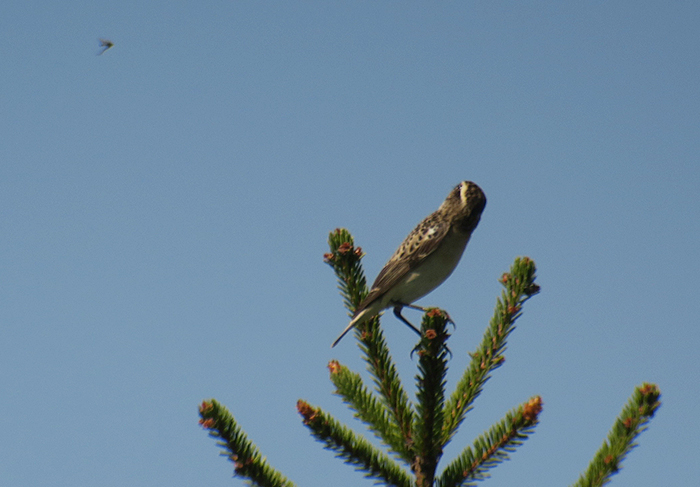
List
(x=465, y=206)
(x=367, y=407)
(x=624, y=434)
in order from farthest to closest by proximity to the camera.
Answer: (x=465, y=206) < (x=367, y=407) < (x=624, y=434)

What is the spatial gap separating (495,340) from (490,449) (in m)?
0.88

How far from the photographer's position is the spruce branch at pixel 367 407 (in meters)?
4.36

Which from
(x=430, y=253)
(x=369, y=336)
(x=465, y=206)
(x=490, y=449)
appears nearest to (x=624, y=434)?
(x=490, y=449)

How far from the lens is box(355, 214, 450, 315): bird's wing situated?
7883 millimetres

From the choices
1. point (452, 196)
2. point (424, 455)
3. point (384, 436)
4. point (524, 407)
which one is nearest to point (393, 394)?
point (384, 436)

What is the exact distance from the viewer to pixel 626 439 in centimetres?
390

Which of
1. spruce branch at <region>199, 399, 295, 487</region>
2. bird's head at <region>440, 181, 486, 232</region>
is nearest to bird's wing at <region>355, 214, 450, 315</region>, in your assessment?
bird's head at <region>440, 181, 486, 232</region>

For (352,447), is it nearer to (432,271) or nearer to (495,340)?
(495,340)

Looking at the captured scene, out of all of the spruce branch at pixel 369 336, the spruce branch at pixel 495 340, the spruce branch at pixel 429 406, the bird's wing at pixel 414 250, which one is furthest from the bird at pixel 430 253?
the spruce branch at pixel 429 406

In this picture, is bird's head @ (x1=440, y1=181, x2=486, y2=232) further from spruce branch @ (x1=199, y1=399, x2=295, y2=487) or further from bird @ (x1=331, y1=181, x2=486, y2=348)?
spruce branch @ (x1=199, y1=399, x2=295, y2=487)

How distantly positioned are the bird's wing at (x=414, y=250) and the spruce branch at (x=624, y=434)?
3855 millimetres

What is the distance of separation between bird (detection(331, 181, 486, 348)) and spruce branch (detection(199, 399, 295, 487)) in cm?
375

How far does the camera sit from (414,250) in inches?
318

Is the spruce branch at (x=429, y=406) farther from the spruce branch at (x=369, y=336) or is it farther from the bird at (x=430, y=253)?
the bird at (x=430, y=253)
